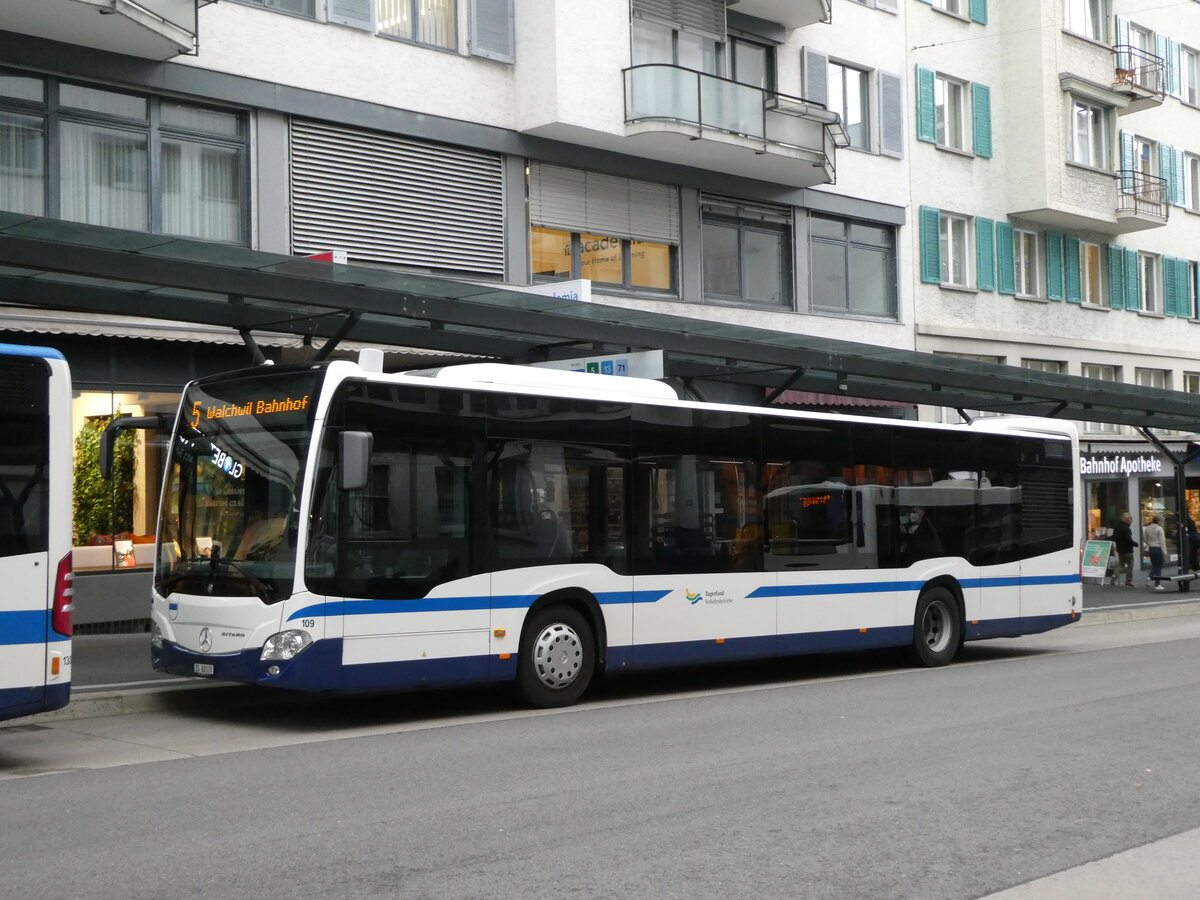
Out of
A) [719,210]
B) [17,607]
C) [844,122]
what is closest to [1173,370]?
[844,122]

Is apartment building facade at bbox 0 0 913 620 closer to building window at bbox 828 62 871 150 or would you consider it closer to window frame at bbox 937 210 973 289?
building window at bbox 828 62 871 150

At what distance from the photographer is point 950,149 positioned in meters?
32.4

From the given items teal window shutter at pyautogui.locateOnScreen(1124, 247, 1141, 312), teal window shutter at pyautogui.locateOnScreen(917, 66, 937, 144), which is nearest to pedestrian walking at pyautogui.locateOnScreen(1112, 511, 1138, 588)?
teal window shutter at pyautogui.locateOnScreen(1124, 247, 1141, 312)

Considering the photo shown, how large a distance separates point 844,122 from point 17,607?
76.7 ft

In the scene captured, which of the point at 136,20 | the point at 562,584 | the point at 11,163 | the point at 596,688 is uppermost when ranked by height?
the point at 136,20

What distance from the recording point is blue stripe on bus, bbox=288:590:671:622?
10922 mm

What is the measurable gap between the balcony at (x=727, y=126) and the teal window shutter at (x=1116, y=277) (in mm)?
12281

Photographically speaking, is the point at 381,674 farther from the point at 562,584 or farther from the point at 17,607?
the point at 17,607

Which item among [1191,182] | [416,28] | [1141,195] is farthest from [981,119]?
[416,28]

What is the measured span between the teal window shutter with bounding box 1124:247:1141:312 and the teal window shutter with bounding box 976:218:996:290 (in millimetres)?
6427

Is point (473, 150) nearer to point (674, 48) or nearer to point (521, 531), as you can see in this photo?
point (674, 48)

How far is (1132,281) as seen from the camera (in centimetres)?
3803

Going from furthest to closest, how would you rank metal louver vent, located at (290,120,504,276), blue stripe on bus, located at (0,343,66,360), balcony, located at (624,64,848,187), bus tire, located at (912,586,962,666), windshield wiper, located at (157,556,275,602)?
1. balcony, located at (624,64,848,187)
2. metal louver vent, located at (290,120,504,276)
3. bus tire, located at (912,586,962,666)
4. windshield wiper, located at (157,556,275,602)
5. blue stripe on bus, located at (0,343,66,360)

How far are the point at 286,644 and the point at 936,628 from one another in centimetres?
874
